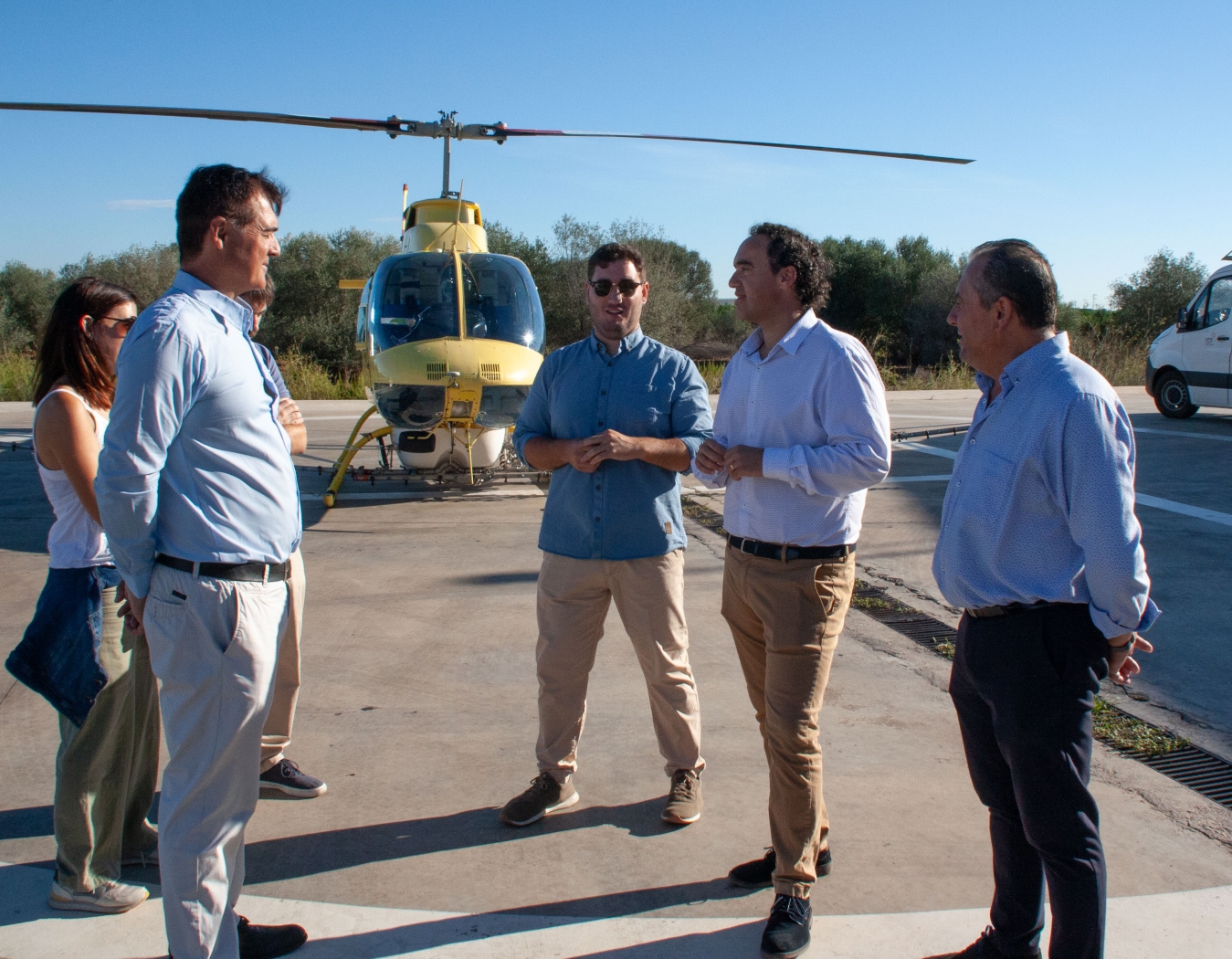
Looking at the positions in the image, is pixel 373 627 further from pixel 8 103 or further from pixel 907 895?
pixel 8 103

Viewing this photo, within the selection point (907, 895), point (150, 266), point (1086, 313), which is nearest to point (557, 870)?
point (907, 895)

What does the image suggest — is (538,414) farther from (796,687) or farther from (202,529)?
(202,529)

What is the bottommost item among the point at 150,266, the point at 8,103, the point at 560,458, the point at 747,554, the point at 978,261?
the point at 747,554

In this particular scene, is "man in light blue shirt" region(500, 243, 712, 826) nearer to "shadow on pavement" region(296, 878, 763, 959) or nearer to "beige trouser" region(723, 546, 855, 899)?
"shadow on pavement" region(296, 878, 763, 959)

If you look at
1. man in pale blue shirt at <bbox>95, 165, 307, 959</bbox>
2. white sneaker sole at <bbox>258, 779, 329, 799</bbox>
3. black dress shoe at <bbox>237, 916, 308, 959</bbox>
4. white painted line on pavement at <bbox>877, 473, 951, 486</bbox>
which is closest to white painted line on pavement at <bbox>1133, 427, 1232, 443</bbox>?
white painted line on pavement at <bbox>877, 473, 951, 486</bbox>

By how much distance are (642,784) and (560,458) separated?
125 centimetres

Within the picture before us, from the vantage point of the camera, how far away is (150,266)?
37000 mm

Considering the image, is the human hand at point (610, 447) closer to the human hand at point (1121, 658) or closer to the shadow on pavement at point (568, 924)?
the shadow on pavement at point (568, 924)

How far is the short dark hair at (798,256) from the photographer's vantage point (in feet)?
9.25

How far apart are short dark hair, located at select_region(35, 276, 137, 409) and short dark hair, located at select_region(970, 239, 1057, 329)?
2.40 metres

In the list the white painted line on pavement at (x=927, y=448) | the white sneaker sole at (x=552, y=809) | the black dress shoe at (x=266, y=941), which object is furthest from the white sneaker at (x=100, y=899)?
the white painted line on pavement at (x=927, y=448)

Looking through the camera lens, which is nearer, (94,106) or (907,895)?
(907,895)

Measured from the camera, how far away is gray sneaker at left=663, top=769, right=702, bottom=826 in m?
3.21

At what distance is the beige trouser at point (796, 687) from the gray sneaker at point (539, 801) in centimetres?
88
